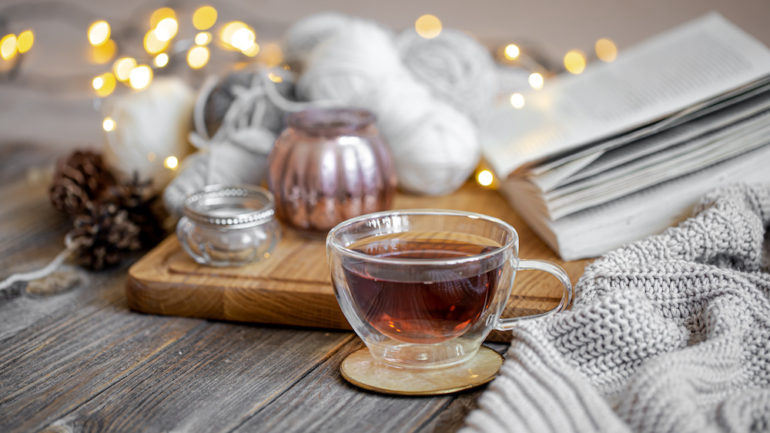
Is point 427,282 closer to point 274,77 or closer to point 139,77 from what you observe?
point 274,77

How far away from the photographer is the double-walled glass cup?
57 centimetres

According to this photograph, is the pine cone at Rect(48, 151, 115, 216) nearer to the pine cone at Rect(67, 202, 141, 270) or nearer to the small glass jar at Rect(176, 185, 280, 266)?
the pine cone at Rect(67, 202, 141, 270)

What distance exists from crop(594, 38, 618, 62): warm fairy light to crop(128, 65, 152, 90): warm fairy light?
99 cm

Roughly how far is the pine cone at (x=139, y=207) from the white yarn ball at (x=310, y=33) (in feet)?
1.11

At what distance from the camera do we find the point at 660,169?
32.8 inches

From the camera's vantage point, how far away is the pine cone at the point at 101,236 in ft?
2.90

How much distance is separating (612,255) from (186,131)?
65 cm

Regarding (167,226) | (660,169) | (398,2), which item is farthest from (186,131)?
(398,2)

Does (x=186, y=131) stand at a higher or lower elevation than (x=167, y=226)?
higher

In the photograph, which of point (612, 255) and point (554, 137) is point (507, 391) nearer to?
point (612, 255)

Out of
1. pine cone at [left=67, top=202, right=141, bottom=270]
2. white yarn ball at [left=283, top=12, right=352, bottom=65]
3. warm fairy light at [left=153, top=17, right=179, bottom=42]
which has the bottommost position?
pine cone at [left=67, top=202, right=141, bottom=270]

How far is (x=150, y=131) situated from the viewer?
1.04m

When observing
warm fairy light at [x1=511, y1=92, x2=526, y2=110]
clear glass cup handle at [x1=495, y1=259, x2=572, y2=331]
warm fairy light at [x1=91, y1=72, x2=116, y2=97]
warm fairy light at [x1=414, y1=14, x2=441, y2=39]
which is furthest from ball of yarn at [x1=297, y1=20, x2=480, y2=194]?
warm fairy light at [x1=414, y1=14, x2=441, y2=39]

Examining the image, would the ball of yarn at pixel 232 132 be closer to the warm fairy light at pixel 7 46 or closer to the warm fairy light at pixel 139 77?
the warm fairy light at pixel 139 77
